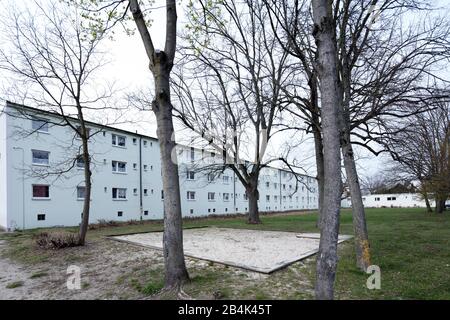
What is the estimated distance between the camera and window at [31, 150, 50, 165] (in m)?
19.8

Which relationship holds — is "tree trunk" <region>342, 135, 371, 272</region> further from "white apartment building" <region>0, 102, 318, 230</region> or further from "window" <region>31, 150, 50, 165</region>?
"window" <region>31, 150, 50, 165</region>

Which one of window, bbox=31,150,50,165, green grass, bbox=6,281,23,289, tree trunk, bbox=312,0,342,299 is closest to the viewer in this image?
tree trunk, bbox=312,0,342,299

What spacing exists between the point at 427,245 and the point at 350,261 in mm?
4358

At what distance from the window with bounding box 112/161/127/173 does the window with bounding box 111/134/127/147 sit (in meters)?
1.61

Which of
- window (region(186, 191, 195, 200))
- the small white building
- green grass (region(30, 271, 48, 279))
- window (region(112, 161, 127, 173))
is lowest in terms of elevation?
the small white building

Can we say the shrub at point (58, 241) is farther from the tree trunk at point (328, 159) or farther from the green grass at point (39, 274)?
the tree trunk at point (328, 159)

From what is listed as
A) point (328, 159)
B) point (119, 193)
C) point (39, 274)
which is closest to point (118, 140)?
point (119, 193)

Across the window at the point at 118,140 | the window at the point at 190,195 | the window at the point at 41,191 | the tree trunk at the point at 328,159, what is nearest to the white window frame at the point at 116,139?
the window at the point at 118,140

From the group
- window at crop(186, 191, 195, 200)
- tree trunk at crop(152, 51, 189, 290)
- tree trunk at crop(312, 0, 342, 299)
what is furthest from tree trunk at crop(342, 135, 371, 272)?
window at crop(186, 191, 195, 200)

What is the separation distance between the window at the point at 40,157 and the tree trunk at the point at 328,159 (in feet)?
69.7

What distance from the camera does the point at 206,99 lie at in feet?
67.9

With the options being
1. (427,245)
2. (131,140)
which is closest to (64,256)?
(427,245)

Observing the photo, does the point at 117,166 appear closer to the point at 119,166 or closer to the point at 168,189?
the point at 119,166
